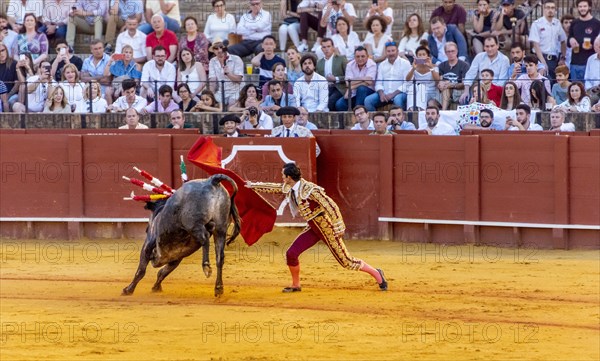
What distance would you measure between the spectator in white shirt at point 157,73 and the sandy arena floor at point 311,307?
9.14 feet

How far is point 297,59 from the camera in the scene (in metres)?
17.3

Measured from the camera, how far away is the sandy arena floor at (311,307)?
10.2m

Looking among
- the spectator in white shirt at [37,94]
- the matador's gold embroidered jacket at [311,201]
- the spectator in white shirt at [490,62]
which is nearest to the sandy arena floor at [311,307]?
the matador's gold embroidered jacket at [311,201]

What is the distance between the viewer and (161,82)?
17438 mm

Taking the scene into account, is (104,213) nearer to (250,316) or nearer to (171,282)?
(171,282)

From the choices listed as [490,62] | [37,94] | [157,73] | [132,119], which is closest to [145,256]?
[132,119]

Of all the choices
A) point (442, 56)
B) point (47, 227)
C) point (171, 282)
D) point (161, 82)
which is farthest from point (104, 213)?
point (442, 56)

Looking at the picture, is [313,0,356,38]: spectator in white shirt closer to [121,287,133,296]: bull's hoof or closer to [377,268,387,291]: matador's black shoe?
[377,268,387,291]: matador's black shoe

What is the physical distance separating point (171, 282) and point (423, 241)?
3521 millimetres

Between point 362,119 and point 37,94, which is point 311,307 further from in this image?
point 37,94

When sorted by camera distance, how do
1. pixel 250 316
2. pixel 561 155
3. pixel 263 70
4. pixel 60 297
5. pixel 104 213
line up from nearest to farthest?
pixel 250 316 → pixel 60 297 → pixel 561 155 → pixel 104 213 → pixel 263 70

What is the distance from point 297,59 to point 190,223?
227 inches

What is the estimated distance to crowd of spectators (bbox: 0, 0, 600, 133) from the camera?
54.4ft

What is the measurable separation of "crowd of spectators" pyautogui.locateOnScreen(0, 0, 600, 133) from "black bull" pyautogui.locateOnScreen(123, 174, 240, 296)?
4.46 meters
